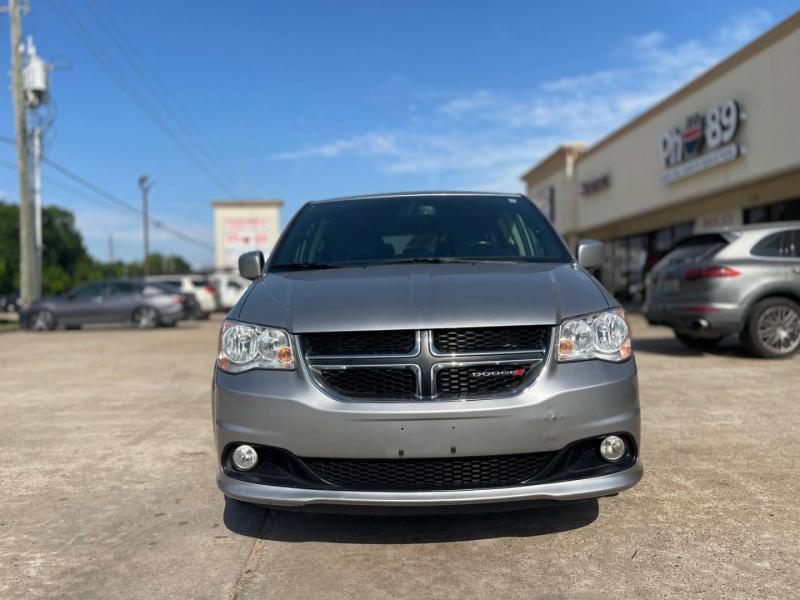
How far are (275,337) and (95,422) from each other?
3.59 metres

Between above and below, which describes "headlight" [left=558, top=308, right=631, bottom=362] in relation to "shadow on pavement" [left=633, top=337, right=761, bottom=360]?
above

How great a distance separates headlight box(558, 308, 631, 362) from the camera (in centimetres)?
298

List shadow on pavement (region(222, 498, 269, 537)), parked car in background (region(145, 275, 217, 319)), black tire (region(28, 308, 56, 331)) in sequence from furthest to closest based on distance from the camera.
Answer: parked car in background (region(145, 275, 217, 319))
black tire (region(28, 308, 56, 331))
shadow on pavement (region(222, 498, 269, 537))

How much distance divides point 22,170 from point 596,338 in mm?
22489

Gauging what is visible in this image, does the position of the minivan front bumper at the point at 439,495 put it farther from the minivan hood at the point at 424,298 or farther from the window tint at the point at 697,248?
the window tint at the point at 697,248

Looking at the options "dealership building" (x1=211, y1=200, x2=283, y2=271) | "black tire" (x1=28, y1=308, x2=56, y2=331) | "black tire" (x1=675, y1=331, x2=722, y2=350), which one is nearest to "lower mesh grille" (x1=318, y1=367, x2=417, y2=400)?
"black tire" (x1=675, y1=331, x2=722, y2=350)

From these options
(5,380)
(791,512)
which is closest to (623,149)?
(5,380)

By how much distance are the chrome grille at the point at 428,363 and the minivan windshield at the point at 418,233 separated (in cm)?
97

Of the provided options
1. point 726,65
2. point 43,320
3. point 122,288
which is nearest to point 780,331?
point 726,65

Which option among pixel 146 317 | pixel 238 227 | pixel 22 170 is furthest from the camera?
pixel 238 227

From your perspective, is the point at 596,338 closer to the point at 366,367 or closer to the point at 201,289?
the point at 366,367

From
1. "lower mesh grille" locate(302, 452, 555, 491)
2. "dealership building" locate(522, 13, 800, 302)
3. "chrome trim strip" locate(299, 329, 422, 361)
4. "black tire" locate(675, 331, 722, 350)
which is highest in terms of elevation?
"dealership building" locate(522, 13, 800, 302)

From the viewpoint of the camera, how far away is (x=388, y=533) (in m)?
3.26

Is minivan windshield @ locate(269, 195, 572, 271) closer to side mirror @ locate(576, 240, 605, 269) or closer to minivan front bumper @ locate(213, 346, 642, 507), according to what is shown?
side mirror @ locate(576, 240, 605, 269)
